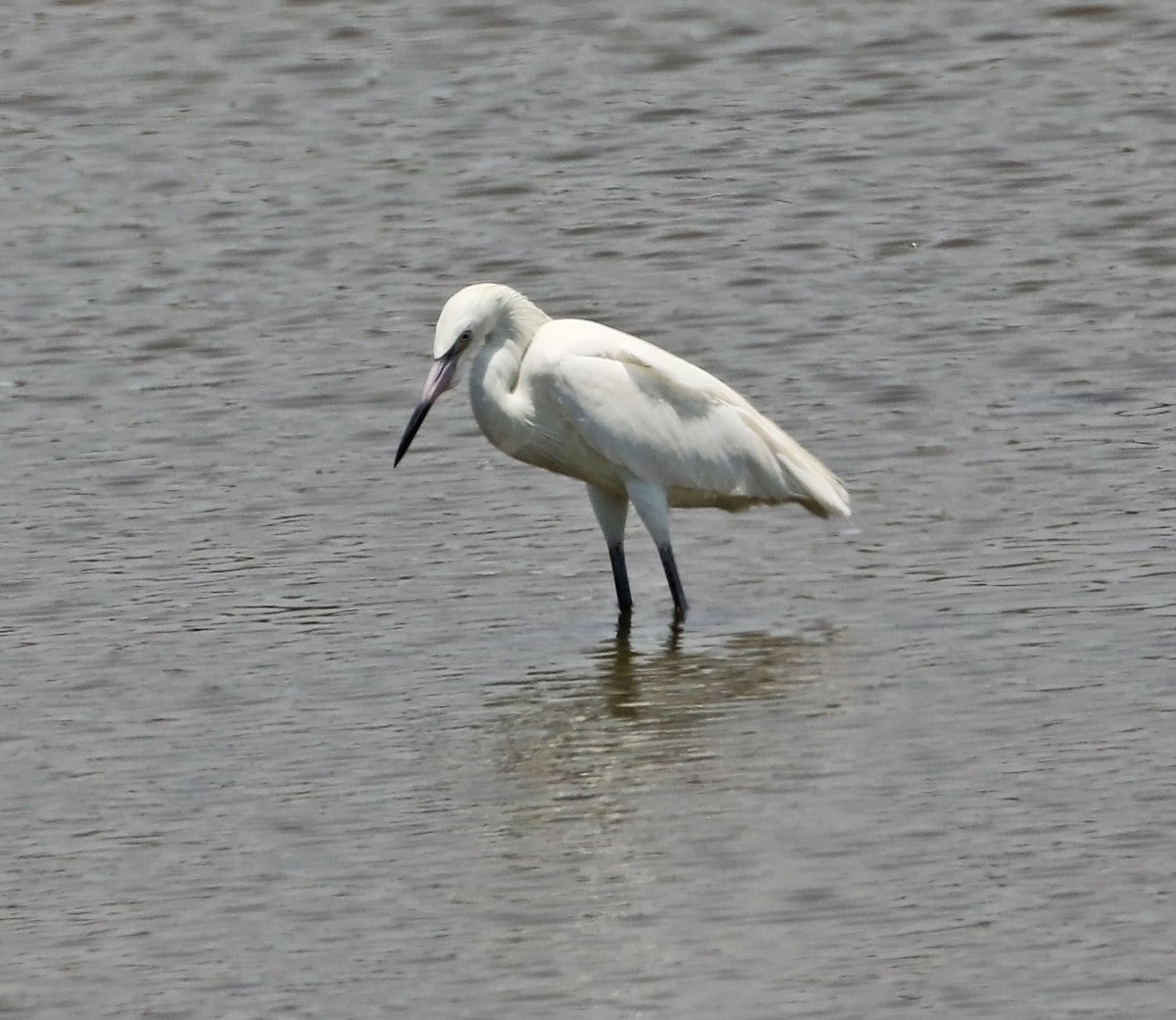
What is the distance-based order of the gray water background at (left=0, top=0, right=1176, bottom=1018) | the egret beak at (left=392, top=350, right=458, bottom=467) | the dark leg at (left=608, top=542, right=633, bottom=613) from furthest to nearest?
the dark leg at (left=608, top=542, right=633, bottom=613)
the egret beak at (left=392, top=350, right=458, bottom=467)
the gray water background at (left=0, top=0, right=1176, bottom=1018)

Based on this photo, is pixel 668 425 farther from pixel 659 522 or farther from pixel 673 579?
pixel 673 579

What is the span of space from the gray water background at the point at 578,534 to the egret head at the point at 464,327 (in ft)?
2.15

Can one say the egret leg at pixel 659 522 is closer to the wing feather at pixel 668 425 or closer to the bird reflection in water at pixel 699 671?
the wing feather at pixel 668 425

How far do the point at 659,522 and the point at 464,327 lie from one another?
34.1 inches

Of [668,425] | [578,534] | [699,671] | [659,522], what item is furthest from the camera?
[578,534]

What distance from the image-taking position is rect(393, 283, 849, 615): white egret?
9008 mm

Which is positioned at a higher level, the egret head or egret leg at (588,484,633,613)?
the egret head

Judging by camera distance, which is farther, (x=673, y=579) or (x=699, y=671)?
(x=673, y=579)

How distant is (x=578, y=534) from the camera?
996cm

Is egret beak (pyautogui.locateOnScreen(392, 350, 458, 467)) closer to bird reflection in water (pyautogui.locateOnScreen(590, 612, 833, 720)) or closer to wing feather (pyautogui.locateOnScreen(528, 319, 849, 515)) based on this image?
wing feather (pyautogui.locateOnScreen(528, 319, 849, 515))

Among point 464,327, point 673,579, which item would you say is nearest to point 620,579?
point 673,579

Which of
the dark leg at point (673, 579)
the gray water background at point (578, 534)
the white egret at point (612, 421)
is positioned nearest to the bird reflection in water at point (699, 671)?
the gray water background at point (578, 534)

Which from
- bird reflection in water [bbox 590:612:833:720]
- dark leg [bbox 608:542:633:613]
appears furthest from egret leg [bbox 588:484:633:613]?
bird reflection in water [bbox 590:612:833:720]

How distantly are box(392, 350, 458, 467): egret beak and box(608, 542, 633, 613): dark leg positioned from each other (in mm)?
743
